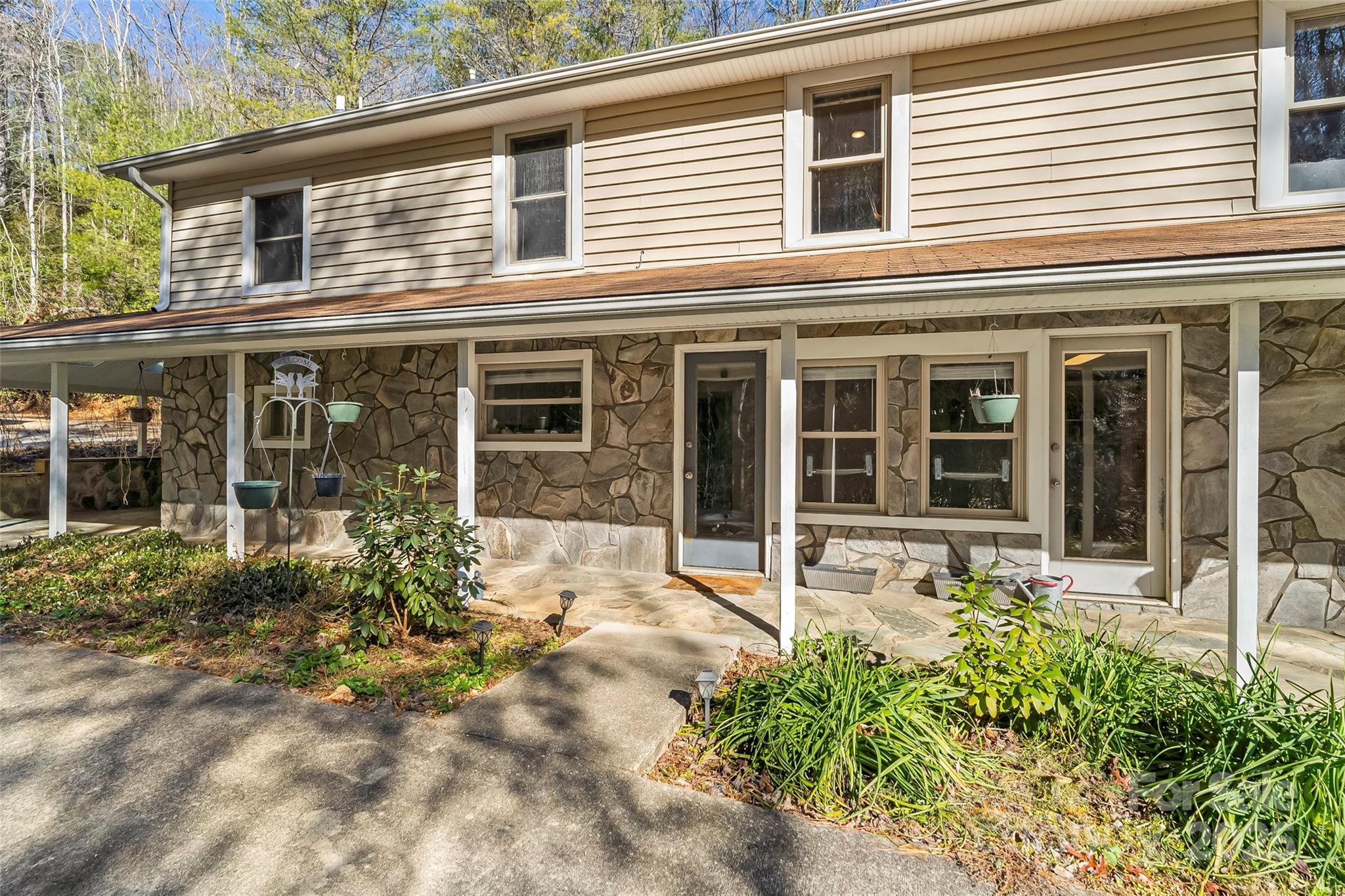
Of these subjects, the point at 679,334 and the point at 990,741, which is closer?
the point at 990,741

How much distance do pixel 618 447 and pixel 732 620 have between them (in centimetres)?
219

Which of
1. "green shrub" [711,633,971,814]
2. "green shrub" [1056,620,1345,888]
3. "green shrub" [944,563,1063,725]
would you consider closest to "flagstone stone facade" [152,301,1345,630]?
"green shrub" [1056,620,1345,888]

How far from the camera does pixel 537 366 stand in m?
6.41

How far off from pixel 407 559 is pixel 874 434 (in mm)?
3909

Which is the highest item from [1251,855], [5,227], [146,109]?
[146,109]

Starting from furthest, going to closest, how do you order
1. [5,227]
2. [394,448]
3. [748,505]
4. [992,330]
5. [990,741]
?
[5,227] → [394,448] → [748,505] → [992,330] → [990,741]

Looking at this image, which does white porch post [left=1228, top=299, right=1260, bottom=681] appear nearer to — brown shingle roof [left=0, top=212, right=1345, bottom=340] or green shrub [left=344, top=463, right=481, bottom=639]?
brown shingle roof [left=0, top=212, right=1345, bottom=340]

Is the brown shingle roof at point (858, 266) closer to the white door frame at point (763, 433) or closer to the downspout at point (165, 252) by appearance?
the white door frame at point (763, 433)

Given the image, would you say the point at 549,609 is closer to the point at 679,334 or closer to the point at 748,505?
the point at 748,505

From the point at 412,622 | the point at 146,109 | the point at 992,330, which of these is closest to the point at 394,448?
the point at 412,622

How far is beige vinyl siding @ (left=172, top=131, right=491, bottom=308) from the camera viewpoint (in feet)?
21.6

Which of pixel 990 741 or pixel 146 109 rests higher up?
pixel 146 109

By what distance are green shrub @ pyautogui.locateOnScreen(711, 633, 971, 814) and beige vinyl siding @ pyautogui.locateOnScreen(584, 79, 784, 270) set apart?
12.9 feet

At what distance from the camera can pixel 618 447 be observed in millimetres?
6113
